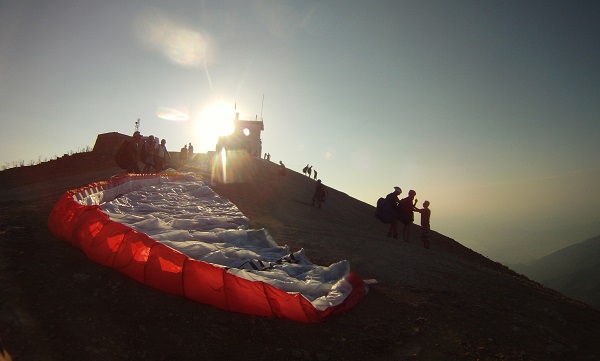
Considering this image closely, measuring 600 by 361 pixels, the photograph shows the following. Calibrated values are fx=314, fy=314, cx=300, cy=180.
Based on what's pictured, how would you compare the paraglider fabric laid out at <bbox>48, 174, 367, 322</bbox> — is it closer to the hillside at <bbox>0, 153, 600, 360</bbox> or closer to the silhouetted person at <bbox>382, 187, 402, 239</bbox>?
the hillside at <bbox>0, 153, 600, 360</bbox>

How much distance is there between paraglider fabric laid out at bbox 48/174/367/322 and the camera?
159 inches

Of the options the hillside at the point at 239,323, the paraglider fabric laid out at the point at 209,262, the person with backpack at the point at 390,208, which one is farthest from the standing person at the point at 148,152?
the person with backpack at the point at 390,208

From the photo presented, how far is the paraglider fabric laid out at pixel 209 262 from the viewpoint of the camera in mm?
4035

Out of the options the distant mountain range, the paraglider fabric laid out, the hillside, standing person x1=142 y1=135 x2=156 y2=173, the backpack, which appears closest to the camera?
the hillside

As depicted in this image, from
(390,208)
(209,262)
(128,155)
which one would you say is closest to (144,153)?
(128,155)

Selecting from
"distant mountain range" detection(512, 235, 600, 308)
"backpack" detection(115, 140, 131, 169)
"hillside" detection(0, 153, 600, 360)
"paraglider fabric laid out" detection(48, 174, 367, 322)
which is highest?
"backpack" detection(115, 140, 131, 169)

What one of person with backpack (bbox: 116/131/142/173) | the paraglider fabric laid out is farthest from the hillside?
person with backpack (bbox: 116/131/142/173)

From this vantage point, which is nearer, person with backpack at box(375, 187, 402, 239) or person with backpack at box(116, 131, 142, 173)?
person with backpack at box(375, 187, 402, 239)

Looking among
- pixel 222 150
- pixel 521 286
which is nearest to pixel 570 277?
pixel 222 150

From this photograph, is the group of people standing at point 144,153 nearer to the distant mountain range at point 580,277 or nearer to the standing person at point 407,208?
the standing person at point 407,208

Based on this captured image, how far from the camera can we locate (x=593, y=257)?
167m

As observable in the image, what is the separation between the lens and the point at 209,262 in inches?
205

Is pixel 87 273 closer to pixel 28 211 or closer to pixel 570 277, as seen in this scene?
pixel 28 211

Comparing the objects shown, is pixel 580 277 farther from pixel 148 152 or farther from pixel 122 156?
pixel 122 156
